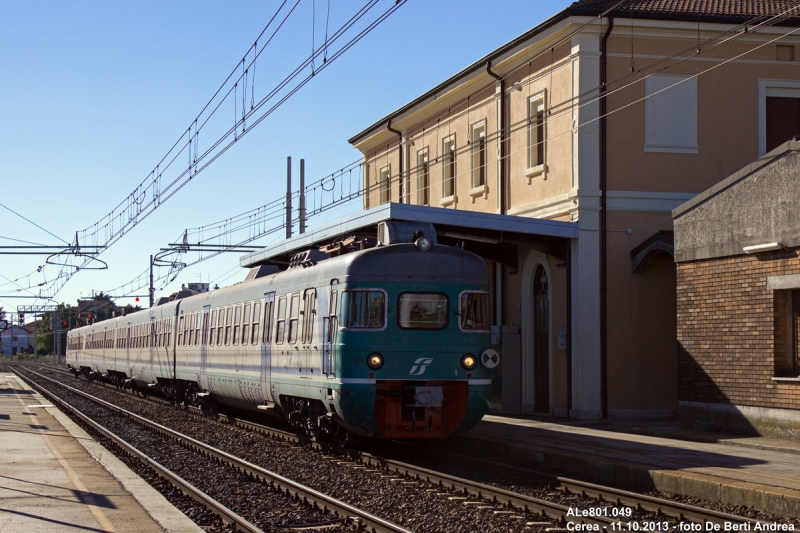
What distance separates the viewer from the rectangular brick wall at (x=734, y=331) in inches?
565

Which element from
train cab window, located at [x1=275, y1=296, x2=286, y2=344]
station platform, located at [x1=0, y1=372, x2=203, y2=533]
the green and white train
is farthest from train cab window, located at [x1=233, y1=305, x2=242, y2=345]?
the green and white train

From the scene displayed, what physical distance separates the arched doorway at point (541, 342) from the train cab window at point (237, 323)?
21.5 ft

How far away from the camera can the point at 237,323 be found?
66.0 feet

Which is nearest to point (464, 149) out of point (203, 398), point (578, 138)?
point (578, 138)

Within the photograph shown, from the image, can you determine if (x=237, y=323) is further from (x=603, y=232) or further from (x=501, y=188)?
(x=603, y=232)

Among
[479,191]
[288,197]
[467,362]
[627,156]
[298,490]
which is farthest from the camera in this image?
[288,197]

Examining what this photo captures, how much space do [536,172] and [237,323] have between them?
728 centimetres

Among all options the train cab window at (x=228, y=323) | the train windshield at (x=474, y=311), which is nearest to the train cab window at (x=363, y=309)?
the train windshield at (x=474, y=311)

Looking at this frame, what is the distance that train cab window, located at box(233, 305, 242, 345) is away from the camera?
784 inches

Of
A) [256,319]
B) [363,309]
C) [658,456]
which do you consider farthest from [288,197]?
[658,456]

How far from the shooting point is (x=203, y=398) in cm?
2361

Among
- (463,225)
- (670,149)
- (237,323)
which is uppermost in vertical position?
(670,149)

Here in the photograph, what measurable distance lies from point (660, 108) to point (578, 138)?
192 centimetres

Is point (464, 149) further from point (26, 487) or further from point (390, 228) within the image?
point (26, 487)
